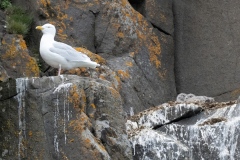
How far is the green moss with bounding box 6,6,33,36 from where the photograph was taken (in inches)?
448

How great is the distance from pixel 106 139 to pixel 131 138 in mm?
980

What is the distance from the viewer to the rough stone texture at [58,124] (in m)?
8.90

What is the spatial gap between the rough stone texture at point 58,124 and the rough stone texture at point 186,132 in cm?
85

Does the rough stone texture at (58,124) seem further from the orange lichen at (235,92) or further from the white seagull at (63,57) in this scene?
the orange lichen at (235,92)

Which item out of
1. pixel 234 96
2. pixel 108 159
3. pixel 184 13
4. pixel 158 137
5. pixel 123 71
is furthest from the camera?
pixel 184 13

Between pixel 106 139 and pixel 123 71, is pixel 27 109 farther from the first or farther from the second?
pixel 123 71

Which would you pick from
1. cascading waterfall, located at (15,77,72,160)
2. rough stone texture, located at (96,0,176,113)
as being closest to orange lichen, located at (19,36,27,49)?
rough stone texture, located at (96,0,176,113)

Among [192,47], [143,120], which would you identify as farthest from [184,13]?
[143,120]

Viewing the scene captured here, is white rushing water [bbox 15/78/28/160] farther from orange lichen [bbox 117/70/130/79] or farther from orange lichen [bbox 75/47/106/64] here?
orange lichen [bbox 117/70/130/79]

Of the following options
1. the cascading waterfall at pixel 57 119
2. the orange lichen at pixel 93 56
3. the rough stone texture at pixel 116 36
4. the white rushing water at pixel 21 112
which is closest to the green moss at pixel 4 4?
the rough stone texture at pixel 116 36

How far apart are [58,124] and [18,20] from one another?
3.16 metres

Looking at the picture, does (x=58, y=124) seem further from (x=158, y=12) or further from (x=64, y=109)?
(x=158, y=12)

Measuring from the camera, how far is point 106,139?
9125 millimetres

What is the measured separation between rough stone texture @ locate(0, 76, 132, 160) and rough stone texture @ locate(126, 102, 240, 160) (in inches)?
33.4
